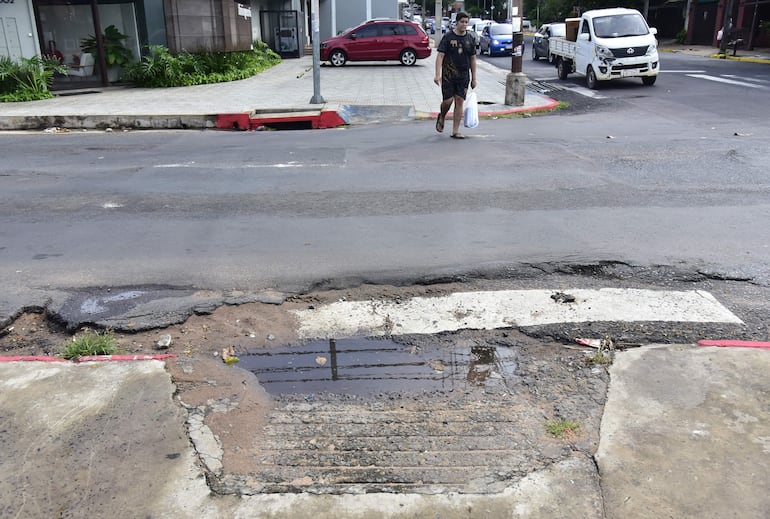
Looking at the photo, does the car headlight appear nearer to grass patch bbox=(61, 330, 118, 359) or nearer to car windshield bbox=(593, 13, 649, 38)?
car windshield bbox=(593, 13, 649, 38)

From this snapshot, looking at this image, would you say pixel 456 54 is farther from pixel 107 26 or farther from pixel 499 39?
pixel 499 39

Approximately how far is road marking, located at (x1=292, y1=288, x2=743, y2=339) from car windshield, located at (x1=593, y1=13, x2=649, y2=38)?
614 inches

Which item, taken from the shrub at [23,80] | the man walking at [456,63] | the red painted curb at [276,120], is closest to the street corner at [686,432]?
the man walking at [456,63]

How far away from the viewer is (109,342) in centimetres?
430

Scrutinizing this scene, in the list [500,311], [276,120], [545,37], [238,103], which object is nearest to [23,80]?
[238,103]

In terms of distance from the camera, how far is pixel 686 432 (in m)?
3.29

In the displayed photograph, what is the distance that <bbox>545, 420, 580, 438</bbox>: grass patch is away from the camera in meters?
3.30

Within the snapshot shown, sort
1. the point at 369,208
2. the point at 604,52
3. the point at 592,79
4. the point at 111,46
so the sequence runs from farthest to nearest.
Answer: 1. the point at 111,46
2. the point at 592,79
3. the point at 604,52
4. the point at 369,208

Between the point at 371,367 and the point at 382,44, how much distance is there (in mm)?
25403

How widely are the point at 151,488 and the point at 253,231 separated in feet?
12.4

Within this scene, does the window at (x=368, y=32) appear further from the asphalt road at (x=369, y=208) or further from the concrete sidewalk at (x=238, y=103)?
the asphalt road at (x=369, y=208)

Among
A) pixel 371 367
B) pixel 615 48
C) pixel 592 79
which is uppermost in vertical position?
pixel 615 48

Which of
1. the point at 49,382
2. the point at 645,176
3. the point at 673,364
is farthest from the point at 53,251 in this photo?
the point at 645,176

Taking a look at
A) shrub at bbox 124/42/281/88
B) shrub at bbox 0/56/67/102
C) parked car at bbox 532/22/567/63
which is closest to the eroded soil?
shrub at bbox 0/56/67/102
